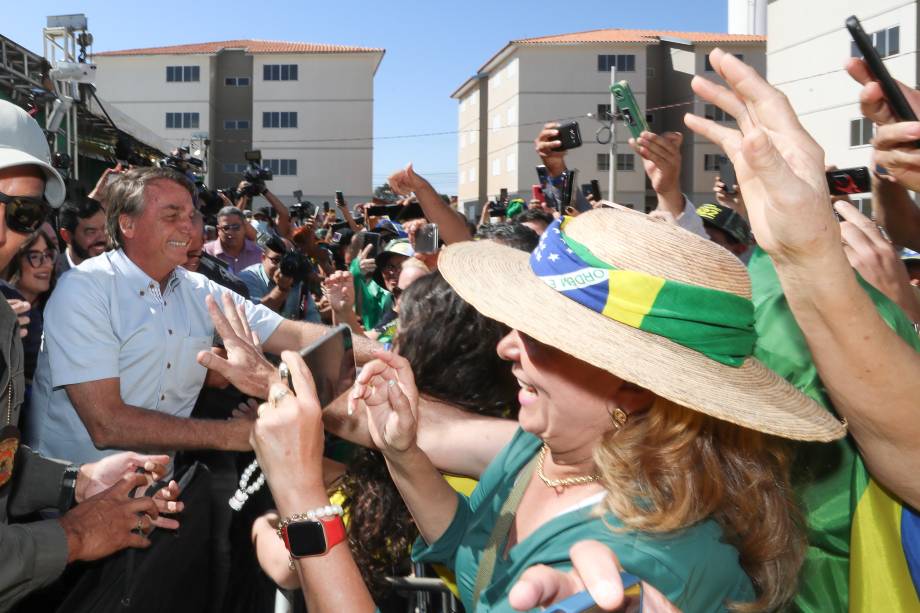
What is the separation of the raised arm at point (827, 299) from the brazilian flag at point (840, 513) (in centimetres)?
10

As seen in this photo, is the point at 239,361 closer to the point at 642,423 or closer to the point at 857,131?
the point at 642,423

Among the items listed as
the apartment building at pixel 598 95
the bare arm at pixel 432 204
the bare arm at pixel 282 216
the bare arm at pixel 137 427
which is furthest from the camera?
the apartment building at pixel 598 95

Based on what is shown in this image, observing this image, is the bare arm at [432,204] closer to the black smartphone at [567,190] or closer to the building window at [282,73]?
the black smartphone at [567,190]

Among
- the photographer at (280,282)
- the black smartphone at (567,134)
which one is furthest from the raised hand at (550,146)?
the photographer at (280,282)

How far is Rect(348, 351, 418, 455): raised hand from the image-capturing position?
1750 millimetres

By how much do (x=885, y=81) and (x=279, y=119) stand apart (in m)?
53.4

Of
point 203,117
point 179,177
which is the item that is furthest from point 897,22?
point 203,117

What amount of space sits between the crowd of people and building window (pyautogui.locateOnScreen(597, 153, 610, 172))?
47.9m

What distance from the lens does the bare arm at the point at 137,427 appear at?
268 cm

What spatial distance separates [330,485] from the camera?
2.35m

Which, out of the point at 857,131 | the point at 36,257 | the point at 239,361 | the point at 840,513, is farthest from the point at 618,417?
the point at 857,131

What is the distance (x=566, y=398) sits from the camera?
61.2 inches

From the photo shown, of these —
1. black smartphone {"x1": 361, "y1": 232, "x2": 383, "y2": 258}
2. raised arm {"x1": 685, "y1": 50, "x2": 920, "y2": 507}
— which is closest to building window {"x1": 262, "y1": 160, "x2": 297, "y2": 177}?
black smartphone {"x1": 361, "y1": 232, "x2": 383, "y2": 258}

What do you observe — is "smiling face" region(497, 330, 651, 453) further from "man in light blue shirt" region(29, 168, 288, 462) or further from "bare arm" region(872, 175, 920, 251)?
"man in light blue shirt" region(29, 168, 288, 462)
